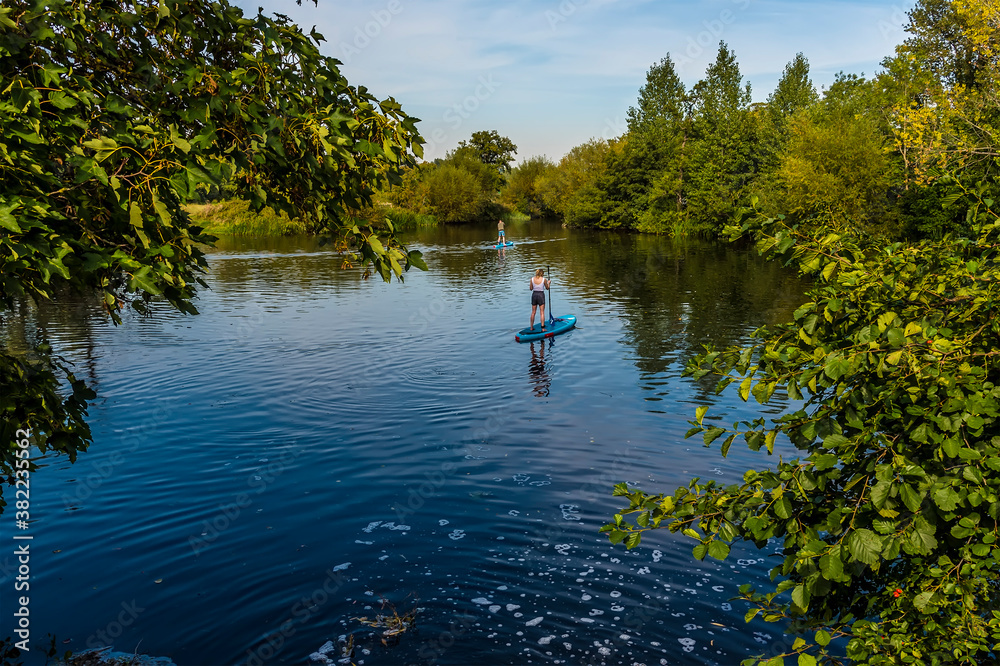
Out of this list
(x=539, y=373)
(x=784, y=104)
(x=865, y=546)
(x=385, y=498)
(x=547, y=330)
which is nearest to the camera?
(x=865, y=546)

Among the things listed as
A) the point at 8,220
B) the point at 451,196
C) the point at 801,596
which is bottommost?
the point at 801,596

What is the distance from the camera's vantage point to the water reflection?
17.5 metres

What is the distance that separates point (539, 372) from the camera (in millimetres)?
19266

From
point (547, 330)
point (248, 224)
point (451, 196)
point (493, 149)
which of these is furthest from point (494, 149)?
point (547, 330)

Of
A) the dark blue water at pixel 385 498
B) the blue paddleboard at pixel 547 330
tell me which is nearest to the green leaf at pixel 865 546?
the dark blue water at pixel 385 498

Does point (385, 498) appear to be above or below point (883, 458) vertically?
below

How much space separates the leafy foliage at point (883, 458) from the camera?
12.2 ft

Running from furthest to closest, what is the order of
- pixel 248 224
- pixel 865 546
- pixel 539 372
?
1. pixel 248 224
2. pixel 539 372
3. pixel 865 546

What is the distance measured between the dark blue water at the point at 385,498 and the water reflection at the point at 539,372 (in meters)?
0.13

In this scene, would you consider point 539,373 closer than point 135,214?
No

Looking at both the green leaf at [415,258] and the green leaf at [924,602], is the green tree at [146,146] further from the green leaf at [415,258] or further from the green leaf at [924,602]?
the green leaf at [924,602]

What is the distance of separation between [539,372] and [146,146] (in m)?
15.4

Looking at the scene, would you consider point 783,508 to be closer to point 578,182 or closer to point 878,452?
point 878,452

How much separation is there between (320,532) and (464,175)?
106501 millimetres
